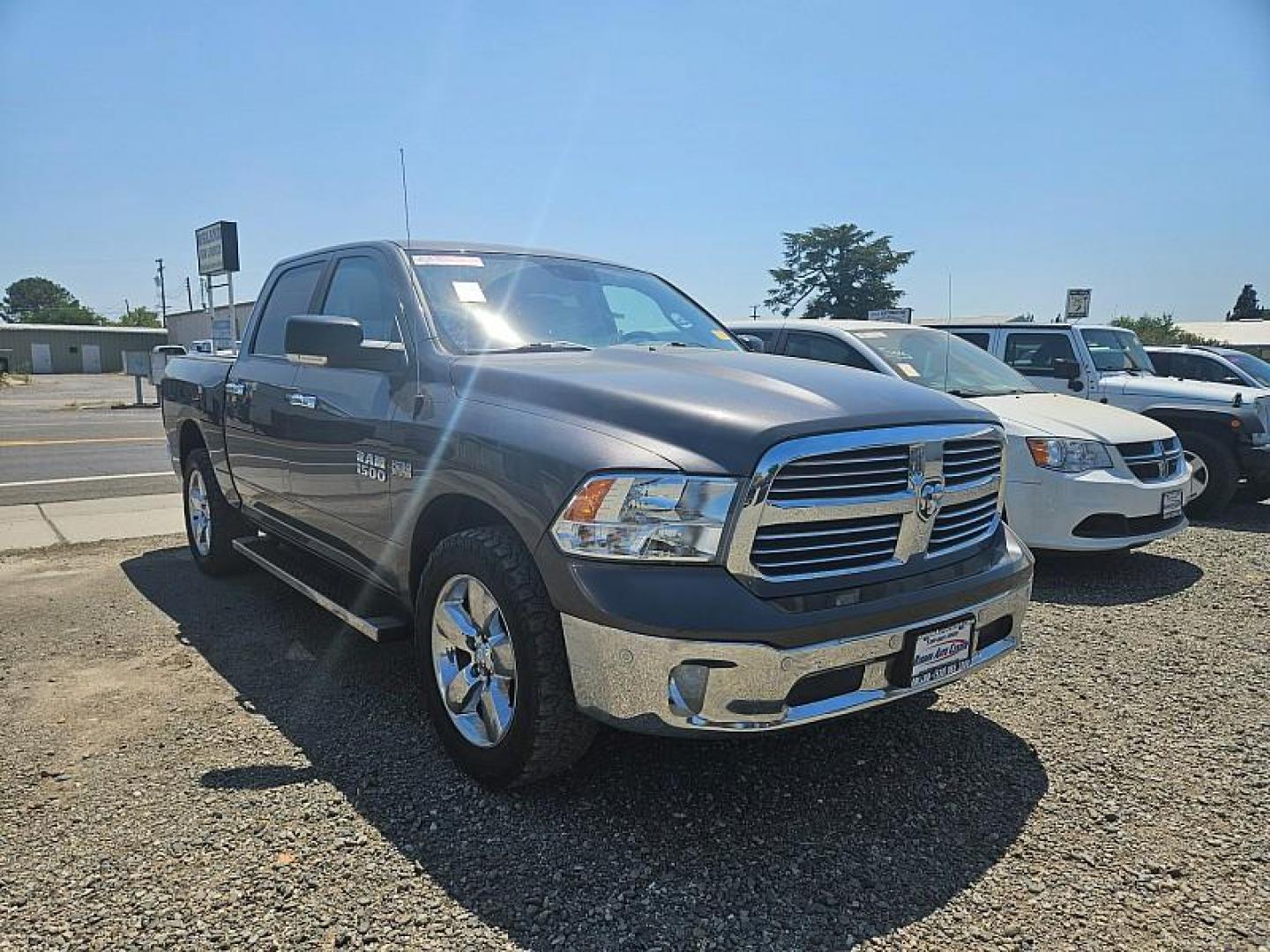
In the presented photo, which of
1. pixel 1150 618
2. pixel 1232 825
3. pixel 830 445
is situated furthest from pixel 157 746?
pixel 1150 618

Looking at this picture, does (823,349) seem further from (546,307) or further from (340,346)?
(340,346)

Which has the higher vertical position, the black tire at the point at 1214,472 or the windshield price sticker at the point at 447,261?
the windshield price sticker at the point at 447,261

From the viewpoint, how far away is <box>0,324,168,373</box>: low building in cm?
6194

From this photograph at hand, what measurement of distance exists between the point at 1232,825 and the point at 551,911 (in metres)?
2.15

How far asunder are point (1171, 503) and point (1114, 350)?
12.4ft

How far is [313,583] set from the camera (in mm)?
4168

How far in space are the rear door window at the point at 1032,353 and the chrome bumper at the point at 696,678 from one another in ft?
23.2

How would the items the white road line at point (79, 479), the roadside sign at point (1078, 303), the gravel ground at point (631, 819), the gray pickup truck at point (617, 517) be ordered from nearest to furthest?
the gravel ground at point (631, 819), the gray pickup truck at point (617, 517), the white road line at point (79, 479), the roadside sign at point (1078, 303)

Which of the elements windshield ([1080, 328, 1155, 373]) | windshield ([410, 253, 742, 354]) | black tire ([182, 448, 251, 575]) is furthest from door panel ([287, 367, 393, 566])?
windshield ([1080, 328, 1155, 373])

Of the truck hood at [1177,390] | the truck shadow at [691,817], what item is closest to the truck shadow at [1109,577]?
the truck shadow at [691,817]

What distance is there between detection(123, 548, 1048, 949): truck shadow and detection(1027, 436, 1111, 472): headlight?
264 cm

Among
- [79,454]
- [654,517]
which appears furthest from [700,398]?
[79,454]

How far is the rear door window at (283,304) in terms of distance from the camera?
4566 mm

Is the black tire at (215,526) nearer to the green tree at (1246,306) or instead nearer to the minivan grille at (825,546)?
the minivan grille at (825,546)
